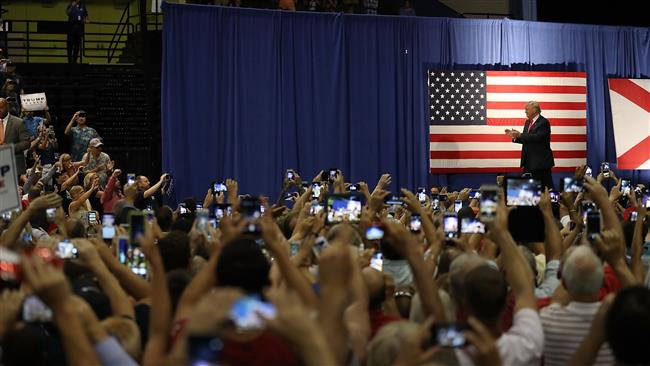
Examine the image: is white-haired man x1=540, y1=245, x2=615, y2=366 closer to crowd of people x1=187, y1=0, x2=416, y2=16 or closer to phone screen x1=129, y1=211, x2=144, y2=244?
phone screen x1=129, y1=211, x2=144, y2=244

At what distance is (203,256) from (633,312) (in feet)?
8.37

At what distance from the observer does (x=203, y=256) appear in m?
4.96

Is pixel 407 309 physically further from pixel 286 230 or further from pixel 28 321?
pixel 286 230

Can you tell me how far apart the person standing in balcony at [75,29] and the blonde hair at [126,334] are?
13.9 m

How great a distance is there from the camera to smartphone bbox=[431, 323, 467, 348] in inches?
107

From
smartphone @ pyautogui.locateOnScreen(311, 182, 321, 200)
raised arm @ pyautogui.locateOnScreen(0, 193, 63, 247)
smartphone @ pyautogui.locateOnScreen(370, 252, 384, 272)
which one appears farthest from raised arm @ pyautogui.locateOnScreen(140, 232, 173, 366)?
smartphone @ pyautogui.locateOnScreen(311, 182, 321, 200)

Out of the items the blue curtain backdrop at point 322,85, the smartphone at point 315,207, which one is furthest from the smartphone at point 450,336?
the blue curtain backdrop at point 322,85

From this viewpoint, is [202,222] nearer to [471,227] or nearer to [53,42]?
[471,227]

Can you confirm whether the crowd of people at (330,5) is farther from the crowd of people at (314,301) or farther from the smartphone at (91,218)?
the crowd of people at (314,301)

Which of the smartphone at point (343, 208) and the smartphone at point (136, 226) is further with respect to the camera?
the smartphone at point (343, 208)

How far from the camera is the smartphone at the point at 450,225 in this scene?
566 centimetres

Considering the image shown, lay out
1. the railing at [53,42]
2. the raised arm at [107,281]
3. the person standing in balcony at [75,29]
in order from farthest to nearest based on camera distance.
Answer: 1. the railing at [53,42]
2. the person standing in balcony at [75,29]
3. the raised arm at [107,281]

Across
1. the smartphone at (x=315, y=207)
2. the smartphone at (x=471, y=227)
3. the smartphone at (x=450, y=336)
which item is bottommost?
the smartphone at (x=450, y=336)

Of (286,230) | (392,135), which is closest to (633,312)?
(286,230)
